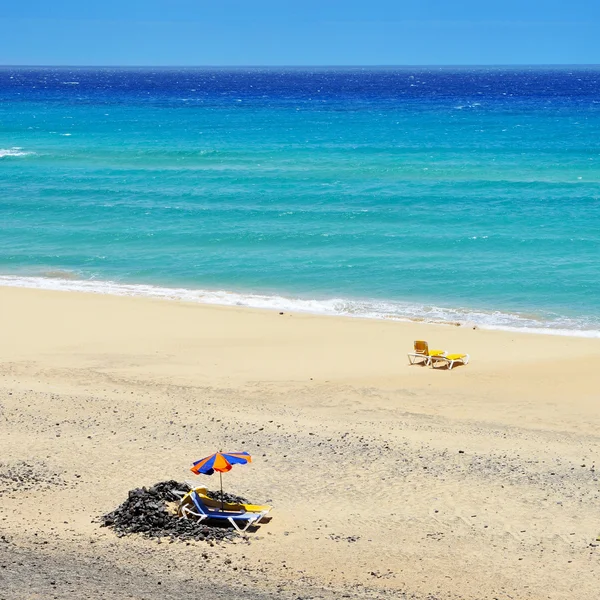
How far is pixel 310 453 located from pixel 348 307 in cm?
1074

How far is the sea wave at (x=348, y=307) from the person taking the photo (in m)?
24.0

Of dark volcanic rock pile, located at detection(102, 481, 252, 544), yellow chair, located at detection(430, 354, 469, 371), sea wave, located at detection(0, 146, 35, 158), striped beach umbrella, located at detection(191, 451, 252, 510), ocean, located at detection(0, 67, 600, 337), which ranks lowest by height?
dark volcanic rock pile, located at detection(102, 481, 252, 544)

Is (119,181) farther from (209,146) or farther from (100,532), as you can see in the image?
Result: (100,532)

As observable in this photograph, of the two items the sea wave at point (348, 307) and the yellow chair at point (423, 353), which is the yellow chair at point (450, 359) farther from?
the sea wave at point (348, 307)

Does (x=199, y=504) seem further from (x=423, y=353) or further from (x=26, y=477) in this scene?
(x=423, y=353)

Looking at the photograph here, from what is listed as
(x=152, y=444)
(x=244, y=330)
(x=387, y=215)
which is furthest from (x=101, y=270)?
(x=152, y=444)

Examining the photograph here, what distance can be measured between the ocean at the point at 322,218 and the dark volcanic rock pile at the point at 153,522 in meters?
12.7

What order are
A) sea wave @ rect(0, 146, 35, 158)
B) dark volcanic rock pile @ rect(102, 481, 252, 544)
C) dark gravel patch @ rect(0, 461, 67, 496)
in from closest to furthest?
dark volcanic rock pile @ rect(102, 481, 252, 544) → dark gravel patch @ rect(0, 461, 67, 496) → sea wave @ rect(0, 146, 35, 158)

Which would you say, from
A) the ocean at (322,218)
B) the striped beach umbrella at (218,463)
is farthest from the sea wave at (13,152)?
the striped beach umbrella at (218,463)

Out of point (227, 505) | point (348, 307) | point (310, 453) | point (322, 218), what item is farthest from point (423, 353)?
point (322, 218)

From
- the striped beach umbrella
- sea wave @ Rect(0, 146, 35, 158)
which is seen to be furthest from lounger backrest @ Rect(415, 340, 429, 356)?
sea wave @ Rect(0, 146, 35, 158)

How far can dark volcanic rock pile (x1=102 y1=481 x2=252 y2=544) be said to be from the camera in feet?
41.7

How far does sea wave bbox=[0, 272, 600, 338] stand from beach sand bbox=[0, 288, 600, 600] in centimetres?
114

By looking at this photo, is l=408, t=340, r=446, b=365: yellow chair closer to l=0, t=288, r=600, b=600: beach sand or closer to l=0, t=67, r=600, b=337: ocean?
l=0, t=288, r=600, b=600: beach sand
